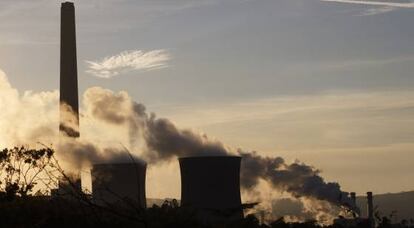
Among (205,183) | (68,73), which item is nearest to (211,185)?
(205,183)

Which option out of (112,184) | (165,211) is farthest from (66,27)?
(165,211)

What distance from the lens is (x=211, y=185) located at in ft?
139

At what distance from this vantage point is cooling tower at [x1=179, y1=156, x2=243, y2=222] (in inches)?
1663

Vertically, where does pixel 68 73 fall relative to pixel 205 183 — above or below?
above

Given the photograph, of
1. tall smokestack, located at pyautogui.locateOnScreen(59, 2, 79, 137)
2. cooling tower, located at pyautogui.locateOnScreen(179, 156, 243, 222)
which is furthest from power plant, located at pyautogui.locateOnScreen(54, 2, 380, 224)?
Result: tall smokestack, located at pyautogui.locateOnScreen(59, 2, 79, 137)

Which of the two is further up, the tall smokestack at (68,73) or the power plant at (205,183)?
the tall smokestack at (68,73)

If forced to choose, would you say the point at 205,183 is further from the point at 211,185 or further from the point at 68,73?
the point at 68,73

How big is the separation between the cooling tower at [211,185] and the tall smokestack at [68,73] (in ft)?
53.1

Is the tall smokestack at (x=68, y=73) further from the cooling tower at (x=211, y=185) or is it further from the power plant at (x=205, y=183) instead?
the cooling tower at (x=211, y=185)

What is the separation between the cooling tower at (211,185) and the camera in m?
42.2

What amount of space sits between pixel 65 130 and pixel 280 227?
927 inches

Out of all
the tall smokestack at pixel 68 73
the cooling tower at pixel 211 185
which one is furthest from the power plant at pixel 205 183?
the tall smokestack at pixel 68 73

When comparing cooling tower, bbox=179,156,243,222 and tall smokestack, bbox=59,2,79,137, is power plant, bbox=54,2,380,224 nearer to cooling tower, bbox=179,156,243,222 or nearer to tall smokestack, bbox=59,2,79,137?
cooling tower, bbox=179,156,243,222

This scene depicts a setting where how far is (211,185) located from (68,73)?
758 inches
